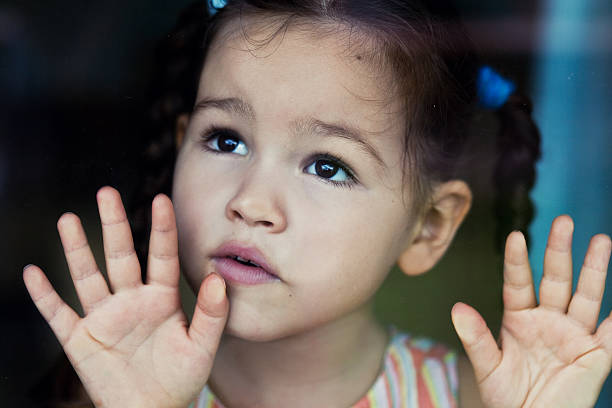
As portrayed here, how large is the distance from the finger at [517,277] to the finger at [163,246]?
331 millimetres

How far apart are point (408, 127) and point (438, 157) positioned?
87mm

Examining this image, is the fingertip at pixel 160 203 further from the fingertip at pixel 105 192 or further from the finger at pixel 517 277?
the finger at pixel 517 277

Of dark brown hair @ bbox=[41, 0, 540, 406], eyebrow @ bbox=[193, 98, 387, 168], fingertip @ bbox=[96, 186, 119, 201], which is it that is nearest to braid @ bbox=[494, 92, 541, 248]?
dark brown hair @ bbox=[41, 0, 540, 406]

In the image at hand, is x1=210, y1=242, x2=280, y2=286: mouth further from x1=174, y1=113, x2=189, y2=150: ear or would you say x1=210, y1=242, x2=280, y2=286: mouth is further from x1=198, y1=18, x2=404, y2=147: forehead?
x1=174, y1=113, x2=189, y2=150: ear

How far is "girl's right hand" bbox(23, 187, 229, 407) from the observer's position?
2.20 feet

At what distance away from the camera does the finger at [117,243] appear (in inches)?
26.3

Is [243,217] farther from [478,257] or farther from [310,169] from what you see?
[478,257]

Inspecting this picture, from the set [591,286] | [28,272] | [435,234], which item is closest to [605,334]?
[591,286]

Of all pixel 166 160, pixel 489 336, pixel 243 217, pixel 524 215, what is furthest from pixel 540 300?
pixel 166 160

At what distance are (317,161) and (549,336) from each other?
289 millimetres

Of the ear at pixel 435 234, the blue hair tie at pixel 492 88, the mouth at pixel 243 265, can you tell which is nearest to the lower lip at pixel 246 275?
the mouth at pixel 243 265

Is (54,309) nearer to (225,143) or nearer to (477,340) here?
(225,143)

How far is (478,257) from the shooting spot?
81 centimetres

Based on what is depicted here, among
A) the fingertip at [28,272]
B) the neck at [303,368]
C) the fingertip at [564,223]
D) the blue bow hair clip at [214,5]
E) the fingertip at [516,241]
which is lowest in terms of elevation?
the neck at [303,368]
